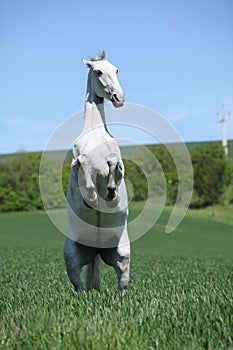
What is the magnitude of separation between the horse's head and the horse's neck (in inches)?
3.2

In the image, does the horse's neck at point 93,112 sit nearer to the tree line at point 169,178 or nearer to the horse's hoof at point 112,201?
the horse's hoof at point 112,201

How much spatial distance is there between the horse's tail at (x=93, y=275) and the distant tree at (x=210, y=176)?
47781 mm

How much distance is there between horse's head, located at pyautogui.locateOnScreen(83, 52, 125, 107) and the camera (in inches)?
219

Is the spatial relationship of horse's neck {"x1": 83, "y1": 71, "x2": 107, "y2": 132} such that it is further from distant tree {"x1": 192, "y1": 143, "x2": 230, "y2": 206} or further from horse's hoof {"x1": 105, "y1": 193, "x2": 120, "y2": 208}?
distant tree {"x1": 192, "y1": 143, "x2": 230, "y2": 206}

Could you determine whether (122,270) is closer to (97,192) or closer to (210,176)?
(97,192)

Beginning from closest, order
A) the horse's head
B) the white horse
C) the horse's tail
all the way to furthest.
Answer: the white horse < the horse's head < the horse's tail

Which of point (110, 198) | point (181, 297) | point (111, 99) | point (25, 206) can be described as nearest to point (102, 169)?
point (110, 198)

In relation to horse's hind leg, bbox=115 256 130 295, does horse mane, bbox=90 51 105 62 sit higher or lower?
higher

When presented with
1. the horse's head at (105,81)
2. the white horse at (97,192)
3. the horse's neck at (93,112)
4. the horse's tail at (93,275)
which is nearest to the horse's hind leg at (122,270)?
the white horse at (97,192)

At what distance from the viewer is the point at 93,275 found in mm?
6254

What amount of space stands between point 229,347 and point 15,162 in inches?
2244

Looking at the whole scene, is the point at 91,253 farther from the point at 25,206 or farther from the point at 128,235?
the point at 25,206

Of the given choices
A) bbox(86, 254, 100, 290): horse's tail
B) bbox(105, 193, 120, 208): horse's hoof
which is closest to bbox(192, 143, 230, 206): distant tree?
bbox(86, 254, 100, 290): horse's tail

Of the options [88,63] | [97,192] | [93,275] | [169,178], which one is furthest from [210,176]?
[97,192]
